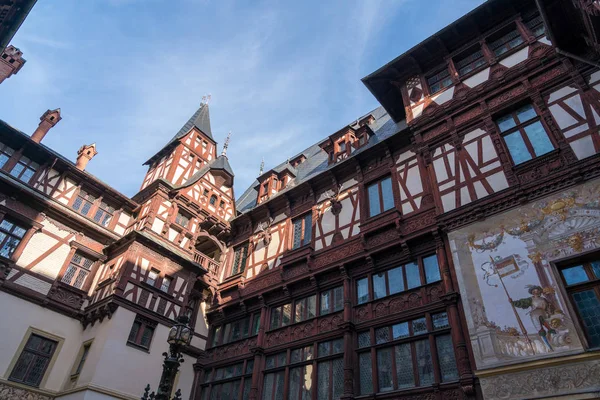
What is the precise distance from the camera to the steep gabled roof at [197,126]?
30.1 meters

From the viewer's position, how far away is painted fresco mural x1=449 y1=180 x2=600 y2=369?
9.15 metres

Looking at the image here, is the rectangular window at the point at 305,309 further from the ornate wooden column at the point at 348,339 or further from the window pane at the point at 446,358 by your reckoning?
the window pane at the point at 446,358

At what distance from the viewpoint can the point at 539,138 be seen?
40.1 feet

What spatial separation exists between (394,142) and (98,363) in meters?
14.6

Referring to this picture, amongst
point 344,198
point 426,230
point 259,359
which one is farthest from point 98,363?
point 426,230

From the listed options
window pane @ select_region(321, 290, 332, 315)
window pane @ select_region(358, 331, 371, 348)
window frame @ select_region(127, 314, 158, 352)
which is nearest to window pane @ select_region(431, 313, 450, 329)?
window pane @ select_region(358, 331, 371, 348)

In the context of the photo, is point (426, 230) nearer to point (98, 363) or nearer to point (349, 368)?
point (349, 368)

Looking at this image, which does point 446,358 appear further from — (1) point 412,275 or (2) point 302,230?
(2) point 302,230

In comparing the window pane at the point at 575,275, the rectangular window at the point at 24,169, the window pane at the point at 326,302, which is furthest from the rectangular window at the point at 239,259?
the window pane at the point at 575,275

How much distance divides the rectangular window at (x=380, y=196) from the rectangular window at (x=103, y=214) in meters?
14.3

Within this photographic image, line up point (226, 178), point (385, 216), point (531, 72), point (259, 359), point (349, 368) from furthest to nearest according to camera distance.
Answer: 1. point (226, 178)
2. point (259, 359)
3. point (385, 216)
4. point (531, 72)
5. point (349, 368)

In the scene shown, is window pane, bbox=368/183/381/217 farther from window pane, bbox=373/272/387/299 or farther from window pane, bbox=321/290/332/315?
window pane, bbox=321/290/332/315

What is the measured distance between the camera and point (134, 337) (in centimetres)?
1736

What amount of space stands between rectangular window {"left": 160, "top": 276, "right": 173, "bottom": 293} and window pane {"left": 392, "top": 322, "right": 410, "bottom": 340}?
39.2ft
